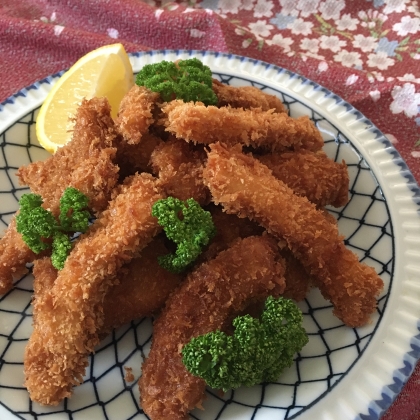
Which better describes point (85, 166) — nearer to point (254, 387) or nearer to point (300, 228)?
point (300, 228)

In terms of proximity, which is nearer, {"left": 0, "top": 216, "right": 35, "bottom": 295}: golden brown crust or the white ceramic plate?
the white ceramic plate

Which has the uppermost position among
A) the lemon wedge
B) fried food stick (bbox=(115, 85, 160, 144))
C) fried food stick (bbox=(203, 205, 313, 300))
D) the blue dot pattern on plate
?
fried food stick (bbox=(115, 85, 160, 144))

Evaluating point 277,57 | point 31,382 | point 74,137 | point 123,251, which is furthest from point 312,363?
point 277,57

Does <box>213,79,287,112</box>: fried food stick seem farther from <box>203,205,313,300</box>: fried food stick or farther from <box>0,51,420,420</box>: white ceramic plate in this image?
<box>203,205,313,300</box>: fried food stick

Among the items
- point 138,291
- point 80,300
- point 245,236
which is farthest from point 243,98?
point 80,300

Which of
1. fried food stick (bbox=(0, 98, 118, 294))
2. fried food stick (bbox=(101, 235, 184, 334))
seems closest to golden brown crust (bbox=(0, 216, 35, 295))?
fried food stick (bbox=(0, 98, 118, 294))

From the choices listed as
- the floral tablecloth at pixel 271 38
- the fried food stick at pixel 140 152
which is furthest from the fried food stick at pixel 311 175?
the floral tablecloth at pixel 271 38

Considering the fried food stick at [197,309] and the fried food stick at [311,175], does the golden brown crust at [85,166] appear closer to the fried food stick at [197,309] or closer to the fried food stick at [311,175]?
the fried food stick at [197,309]
